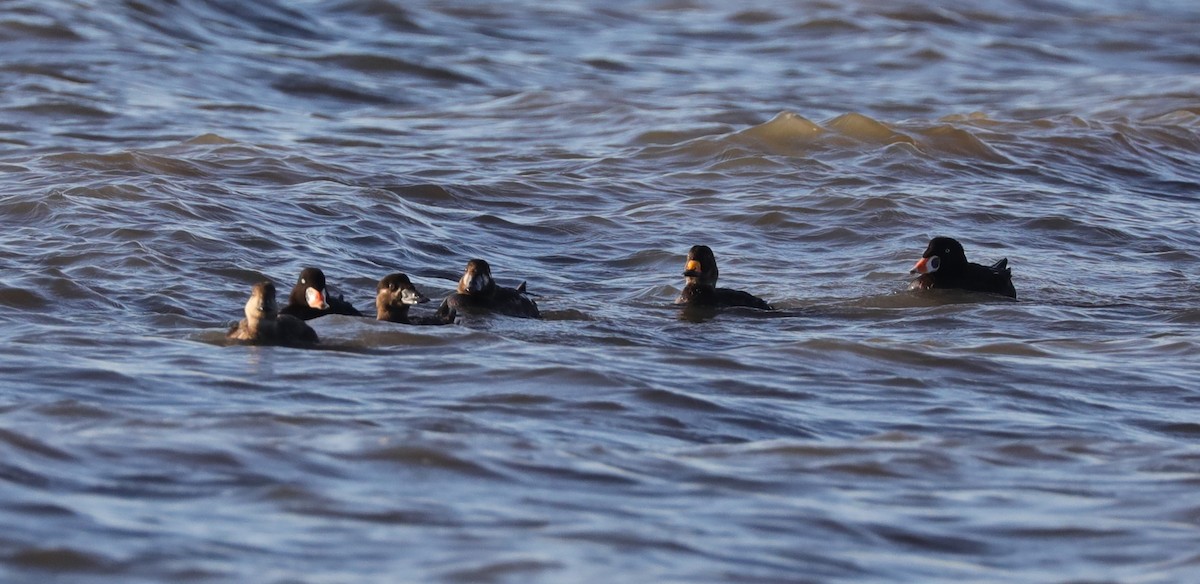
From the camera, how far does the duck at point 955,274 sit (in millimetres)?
13891

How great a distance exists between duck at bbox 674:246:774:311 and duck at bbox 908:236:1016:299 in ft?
4.57

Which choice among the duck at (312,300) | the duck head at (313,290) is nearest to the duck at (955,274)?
the duck at (312,300)

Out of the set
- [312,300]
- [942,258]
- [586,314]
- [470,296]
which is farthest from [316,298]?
[942,258]

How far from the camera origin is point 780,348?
462 inches

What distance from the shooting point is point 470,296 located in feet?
40.6

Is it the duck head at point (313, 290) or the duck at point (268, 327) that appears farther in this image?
the duck head at point (313, 290)

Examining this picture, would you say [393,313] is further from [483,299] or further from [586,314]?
[586,314]

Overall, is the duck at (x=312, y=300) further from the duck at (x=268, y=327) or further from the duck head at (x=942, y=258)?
the duck head at (x=942, y=258)

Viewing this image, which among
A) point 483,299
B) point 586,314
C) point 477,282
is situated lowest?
point 586,314

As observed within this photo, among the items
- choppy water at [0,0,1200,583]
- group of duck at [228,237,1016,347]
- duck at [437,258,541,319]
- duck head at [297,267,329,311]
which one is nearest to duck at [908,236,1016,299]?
group of duck at [228,237,1016,347]

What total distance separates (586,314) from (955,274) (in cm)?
290

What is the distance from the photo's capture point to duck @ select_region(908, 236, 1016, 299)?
1389cm

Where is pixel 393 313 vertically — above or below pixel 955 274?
below

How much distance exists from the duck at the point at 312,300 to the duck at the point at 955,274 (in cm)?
433
